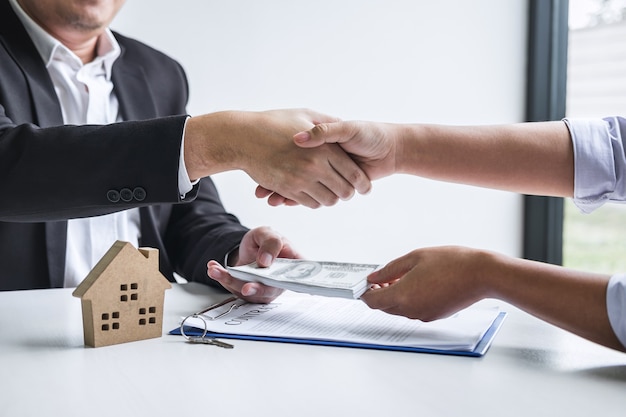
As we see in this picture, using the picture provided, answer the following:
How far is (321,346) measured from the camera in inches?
42.6

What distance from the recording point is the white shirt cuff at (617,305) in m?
0.94

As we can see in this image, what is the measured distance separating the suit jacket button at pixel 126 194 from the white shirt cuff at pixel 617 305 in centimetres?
76

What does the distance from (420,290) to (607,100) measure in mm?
2330

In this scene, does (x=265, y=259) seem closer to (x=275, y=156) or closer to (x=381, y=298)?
(x=275, y=156)

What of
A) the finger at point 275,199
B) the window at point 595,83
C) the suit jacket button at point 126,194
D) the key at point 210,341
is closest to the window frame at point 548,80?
the window at point 595,83

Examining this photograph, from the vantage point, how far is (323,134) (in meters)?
1.42

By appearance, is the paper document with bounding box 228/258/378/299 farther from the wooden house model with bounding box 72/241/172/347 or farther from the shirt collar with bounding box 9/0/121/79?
the shirt collar with bounding box 9/0/121/79

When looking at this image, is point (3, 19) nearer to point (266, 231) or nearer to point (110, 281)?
point (266, 231)

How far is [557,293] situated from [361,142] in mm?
588

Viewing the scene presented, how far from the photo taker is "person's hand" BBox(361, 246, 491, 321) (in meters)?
1.05

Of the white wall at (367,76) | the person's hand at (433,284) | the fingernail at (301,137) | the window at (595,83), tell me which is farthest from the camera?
the window at (595,83)

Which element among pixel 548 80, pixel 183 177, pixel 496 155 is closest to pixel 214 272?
pixel 183 177

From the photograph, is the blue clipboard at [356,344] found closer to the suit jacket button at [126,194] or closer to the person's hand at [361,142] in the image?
the suit jacket button at [126,194]

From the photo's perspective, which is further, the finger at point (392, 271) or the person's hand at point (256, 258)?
the person's hand at point (256, 258)
